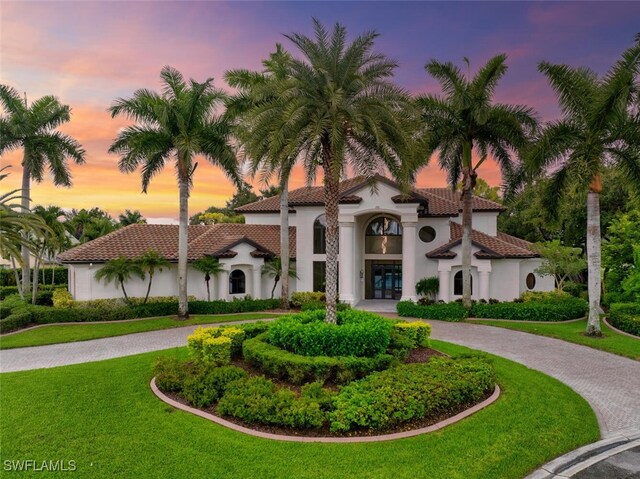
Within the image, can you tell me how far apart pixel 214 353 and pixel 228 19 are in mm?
11760

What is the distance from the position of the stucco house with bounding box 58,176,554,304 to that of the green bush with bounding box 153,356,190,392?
1457 centimetres

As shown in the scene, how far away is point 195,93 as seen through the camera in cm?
2050

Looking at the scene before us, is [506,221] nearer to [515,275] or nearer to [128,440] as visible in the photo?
[515,275]

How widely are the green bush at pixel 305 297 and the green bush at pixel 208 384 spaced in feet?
49.7

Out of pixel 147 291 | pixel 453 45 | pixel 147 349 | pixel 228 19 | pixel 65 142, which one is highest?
pixel 453 45

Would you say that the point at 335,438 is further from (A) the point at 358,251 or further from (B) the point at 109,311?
(A) the point at 358,251

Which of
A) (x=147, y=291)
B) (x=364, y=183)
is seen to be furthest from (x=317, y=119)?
(x=147, y=291)

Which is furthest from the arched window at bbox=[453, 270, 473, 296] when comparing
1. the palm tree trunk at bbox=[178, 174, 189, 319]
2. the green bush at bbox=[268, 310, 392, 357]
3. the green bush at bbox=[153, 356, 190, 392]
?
the green bush at bbox=[153, 356, 190, 392]

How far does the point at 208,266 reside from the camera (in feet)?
81.7

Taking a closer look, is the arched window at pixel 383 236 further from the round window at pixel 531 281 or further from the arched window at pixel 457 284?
the round window at pixel 531 281

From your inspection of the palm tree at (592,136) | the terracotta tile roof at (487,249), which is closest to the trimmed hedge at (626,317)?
the palm tree at (592,136)

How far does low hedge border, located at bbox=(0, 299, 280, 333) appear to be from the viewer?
2042 centimetres

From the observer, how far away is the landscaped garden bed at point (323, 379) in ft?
27.9

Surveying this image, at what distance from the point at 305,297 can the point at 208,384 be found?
16.4m
